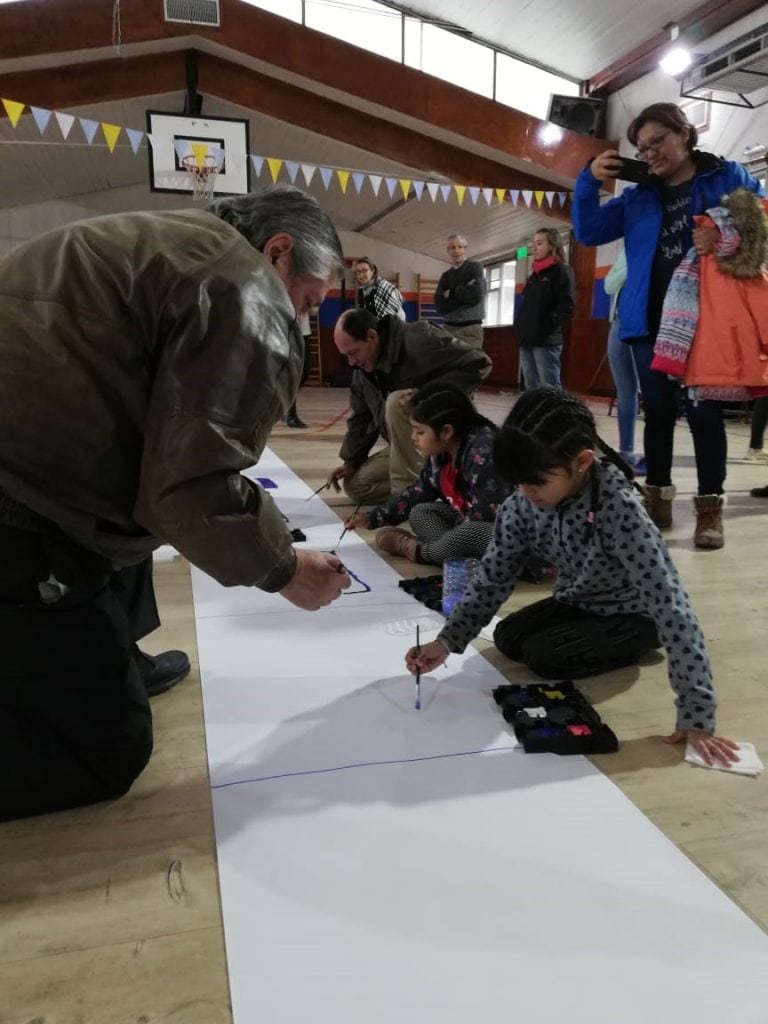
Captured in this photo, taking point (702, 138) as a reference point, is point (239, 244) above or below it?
below

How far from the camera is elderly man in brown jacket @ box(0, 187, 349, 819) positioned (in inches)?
33.4

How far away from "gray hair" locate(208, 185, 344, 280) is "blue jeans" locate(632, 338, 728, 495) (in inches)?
67.2

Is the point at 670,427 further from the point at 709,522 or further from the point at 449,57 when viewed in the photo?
the point at 449,57

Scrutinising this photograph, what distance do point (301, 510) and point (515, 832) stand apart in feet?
6.85

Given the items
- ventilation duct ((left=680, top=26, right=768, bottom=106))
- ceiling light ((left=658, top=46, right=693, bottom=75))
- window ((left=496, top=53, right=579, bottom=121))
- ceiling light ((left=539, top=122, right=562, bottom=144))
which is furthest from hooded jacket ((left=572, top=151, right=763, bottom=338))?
window ((left=496, top=53, right=579, bottom=121))

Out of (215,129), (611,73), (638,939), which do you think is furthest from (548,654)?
(611,73)

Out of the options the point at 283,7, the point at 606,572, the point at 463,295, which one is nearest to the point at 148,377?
the point at 606,572

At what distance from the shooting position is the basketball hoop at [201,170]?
6.41 metres

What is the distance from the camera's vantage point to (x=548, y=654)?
1.41 m

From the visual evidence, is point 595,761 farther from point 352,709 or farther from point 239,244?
point 239,244

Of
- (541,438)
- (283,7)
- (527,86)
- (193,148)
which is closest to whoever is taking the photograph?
(541,438)

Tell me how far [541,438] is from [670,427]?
1422 mm

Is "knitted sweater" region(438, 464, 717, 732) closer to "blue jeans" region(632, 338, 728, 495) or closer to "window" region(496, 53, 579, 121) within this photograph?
"blue jeans" region(632, 338, 728, 495)

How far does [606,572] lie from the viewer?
1416 mm
